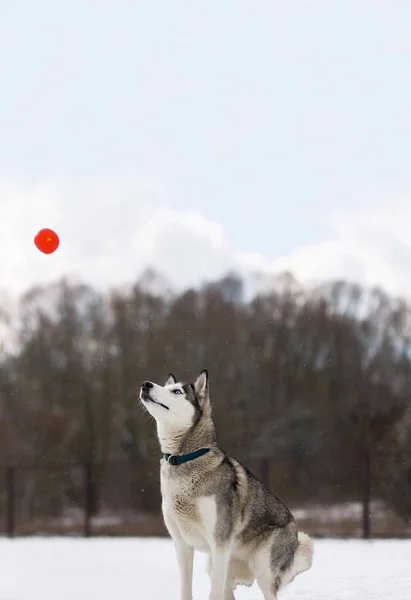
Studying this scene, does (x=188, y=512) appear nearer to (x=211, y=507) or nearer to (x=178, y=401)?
(x=211, y=507)

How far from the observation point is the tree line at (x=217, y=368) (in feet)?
88.4

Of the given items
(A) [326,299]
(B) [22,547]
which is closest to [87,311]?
(A) [326,299]

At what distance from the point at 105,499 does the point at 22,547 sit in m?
8.08

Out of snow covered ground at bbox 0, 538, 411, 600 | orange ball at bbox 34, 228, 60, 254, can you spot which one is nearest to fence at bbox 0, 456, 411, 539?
snow covered ground at bbox 0, 538, 411, 600

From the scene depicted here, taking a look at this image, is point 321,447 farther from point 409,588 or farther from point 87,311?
point 409,588

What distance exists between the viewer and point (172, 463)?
6402 mm

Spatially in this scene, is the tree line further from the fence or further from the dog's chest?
the dog's chest

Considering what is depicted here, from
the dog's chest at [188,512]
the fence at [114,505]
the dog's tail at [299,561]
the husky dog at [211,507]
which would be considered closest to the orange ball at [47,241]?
the husky dog at [211,507]

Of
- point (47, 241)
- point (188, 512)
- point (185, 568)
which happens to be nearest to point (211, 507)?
point (188, 512)

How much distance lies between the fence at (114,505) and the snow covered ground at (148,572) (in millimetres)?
2141

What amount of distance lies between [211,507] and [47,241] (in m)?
3.97

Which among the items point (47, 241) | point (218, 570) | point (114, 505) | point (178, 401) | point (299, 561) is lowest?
point (114, 505)

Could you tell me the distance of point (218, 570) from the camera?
243 inches

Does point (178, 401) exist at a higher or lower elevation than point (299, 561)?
higher
